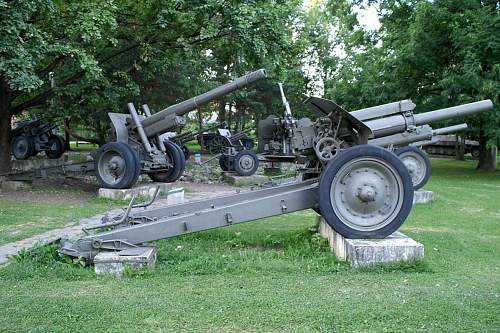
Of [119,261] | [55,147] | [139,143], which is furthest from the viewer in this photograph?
[55,147]

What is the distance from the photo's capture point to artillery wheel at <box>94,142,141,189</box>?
11625 millimetres

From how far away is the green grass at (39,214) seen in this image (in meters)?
7.81

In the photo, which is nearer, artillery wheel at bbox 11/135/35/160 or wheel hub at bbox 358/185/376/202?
wheel hub at bbox 358/185/376/202

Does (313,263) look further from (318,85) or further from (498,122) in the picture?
(318,85)

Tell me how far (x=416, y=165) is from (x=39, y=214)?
8.05 meters

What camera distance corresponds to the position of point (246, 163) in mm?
17016

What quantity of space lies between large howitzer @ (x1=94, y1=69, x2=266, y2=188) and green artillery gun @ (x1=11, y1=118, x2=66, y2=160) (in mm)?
7905

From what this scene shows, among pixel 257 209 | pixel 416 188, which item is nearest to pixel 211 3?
pixel 416 188

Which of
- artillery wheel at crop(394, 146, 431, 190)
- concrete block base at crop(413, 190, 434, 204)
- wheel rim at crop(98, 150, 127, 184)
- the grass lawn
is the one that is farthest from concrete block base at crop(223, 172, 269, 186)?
the grass lawn

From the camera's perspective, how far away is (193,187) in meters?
14.7

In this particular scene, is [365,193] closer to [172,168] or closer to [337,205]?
[337,205]

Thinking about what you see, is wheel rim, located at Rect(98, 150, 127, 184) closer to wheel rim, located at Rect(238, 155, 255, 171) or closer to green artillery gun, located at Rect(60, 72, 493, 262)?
wheel rim, located at Rect(238, 155, 255, 171)

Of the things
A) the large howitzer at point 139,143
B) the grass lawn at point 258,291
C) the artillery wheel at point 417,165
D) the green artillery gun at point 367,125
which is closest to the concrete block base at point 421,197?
the artillery wheel at point 417,165

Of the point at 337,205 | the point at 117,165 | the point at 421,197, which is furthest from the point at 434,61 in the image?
the point at 337,205
